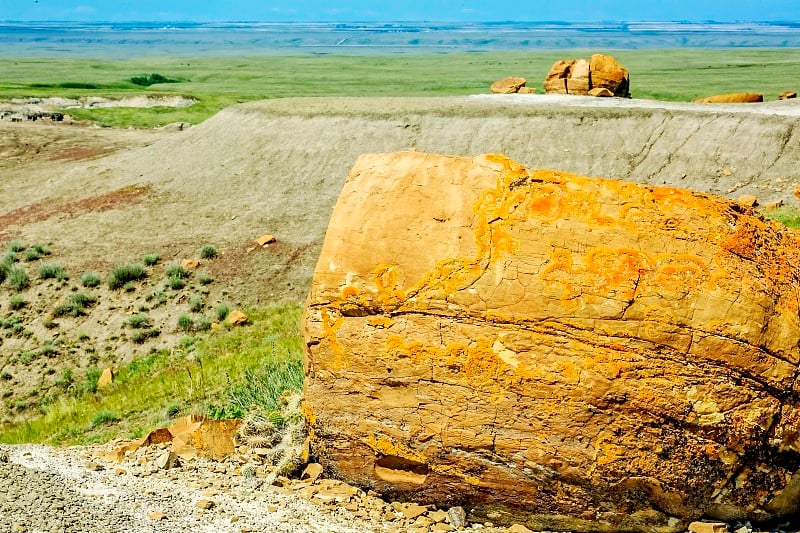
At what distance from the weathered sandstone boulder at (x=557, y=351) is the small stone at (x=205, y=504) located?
45.5 inches

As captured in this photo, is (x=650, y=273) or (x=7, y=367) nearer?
(x=650, y=273)

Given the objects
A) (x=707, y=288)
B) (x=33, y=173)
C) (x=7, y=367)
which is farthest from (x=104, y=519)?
(x=33, y=173)

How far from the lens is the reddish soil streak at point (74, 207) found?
99.9ft

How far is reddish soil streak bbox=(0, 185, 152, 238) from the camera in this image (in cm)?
3044

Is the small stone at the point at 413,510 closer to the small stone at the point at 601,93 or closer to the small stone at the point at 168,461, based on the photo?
the small stone at the point at 168,461

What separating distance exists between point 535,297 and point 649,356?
1038mm

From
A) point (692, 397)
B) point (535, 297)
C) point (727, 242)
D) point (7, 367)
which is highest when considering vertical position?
point (727, 242)

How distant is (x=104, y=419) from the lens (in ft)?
45.0

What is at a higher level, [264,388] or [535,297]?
[535,297]

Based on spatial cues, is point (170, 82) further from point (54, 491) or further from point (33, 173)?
point (54, 491)

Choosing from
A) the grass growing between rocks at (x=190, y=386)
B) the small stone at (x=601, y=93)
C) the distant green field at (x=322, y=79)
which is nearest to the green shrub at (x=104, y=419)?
the grass growing between rocks at (x=190, y=386)

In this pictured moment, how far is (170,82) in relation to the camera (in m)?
110

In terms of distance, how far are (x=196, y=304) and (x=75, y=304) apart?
3262mm

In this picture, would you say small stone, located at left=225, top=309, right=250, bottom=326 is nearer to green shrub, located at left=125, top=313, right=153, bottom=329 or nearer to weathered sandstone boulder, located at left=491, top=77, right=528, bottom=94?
green shrub, located at left=125, top=313, right=153, bottom=329
